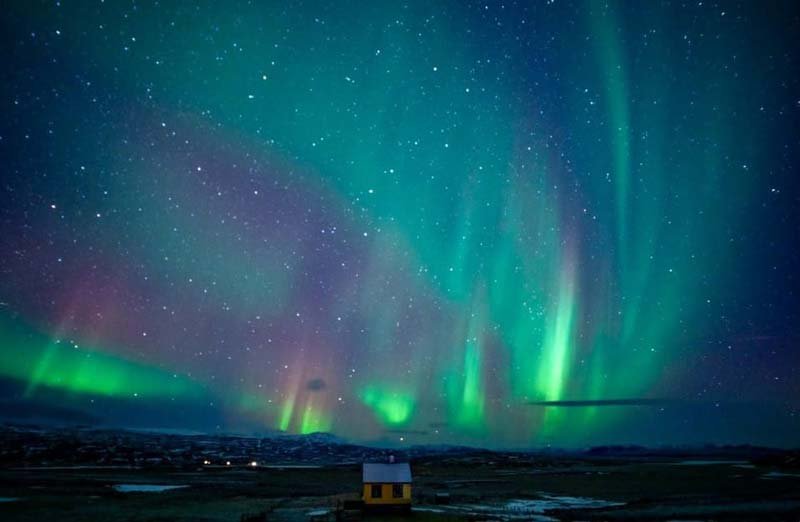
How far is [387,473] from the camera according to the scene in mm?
47344

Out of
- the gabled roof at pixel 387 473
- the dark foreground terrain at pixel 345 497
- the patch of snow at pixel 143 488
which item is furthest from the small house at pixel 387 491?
the patch of snow at pixel 143 488

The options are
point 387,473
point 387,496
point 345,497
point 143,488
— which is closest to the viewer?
point 387,496

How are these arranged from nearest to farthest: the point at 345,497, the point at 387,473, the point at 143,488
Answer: the point at 387,473
the point at 345,497
the point at 143,488

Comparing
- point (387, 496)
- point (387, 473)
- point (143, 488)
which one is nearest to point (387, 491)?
point (387, 496)

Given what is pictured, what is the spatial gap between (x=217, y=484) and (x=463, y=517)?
43.0m

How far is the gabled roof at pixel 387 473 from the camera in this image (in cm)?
4591

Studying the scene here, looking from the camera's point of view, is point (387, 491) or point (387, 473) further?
point (387, 473)

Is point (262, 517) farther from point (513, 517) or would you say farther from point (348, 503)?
point (513, 517)

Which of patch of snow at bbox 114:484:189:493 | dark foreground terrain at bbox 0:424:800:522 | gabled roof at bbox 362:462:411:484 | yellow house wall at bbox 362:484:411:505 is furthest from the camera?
patch of snow at bbox 114:484:189:493

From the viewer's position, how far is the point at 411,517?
1665 inches

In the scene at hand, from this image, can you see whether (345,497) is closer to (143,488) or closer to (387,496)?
(387,496)

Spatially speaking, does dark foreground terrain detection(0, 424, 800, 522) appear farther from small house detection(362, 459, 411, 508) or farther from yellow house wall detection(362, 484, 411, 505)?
small house detection(362, 459, 411, 508)

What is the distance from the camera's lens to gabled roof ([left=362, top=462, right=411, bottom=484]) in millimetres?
45906

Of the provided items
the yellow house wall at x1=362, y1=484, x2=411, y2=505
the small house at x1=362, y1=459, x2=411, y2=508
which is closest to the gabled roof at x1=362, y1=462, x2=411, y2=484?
the small house at x1=362, y1=459, x2=411, y2=508
